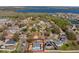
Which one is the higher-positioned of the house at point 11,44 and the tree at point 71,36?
the tree at point 71,36

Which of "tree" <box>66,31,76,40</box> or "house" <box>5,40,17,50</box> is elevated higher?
"tree" <box>66,31,76,40</box>

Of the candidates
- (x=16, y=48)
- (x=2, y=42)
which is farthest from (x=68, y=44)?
(x=2, y=42)

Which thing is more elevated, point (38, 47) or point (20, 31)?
point (20, 31)
